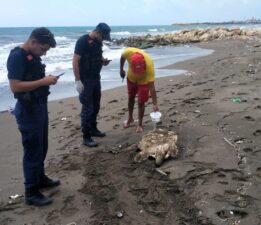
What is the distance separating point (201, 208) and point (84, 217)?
3.75ft

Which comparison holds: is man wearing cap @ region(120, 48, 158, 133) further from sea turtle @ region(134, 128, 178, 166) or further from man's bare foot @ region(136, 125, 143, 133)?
sea turtle @ region(134, 128, 178, 166)

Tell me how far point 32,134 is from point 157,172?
5.09 ft

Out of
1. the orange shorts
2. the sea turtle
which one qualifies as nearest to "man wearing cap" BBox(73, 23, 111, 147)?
the orange shorts

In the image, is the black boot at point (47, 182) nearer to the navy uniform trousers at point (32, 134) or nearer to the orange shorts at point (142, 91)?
the navy uniform trousers at point (32, 134)

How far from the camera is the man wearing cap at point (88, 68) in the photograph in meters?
5.78

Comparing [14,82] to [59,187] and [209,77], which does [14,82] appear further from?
[209,77]

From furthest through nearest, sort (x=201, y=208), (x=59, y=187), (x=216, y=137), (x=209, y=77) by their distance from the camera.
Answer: (x=209, y=77), (x=216, y=137), (x=59, y=187), (x=201, y=208)

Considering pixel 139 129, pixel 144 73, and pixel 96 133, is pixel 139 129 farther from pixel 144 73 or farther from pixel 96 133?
pixel 144 73

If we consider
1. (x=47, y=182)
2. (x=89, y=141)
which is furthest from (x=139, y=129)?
(x=47, y=182)

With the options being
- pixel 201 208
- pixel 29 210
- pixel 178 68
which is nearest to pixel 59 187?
pixel 29 210

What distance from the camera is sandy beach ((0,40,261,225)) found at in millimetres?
3881

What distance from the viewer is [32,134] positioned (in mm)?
4117

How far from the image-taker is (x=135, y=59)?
595 cm

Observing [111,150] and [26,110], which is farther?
[111,150]
